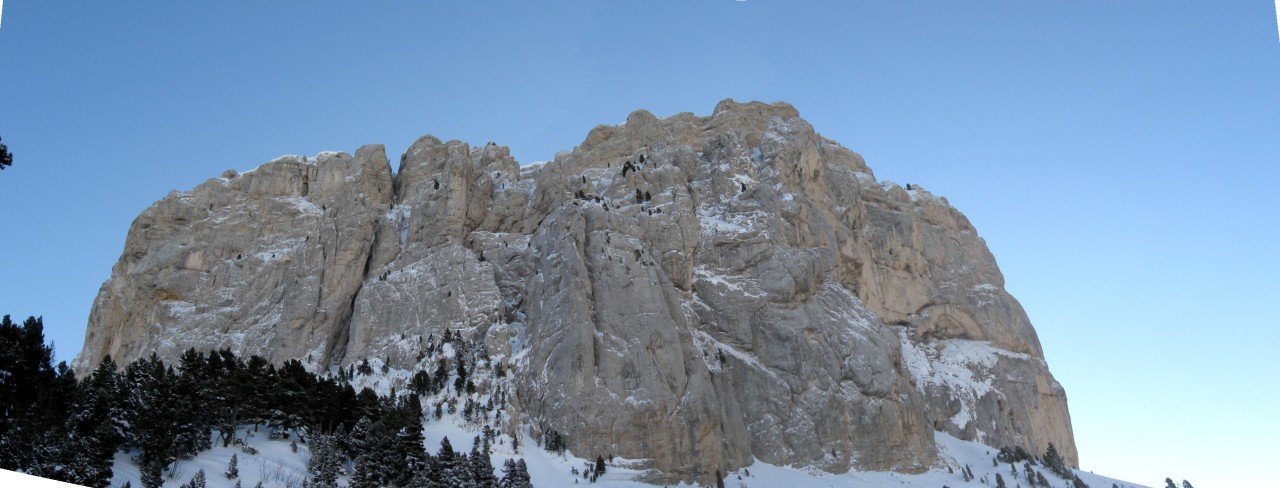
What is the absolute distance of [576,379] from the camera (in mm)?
78875

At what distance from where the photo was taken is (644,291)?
8625 centimetres

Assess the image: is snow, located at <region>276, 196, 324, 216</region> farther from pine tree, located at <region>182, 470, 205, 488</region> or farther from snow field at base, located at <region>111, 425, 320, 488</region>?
pine tree, located at <region>182, 470, 205, 488</region>

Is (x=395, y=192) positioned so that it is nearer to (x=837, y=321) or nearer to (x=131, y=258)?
(x=131, y=258)

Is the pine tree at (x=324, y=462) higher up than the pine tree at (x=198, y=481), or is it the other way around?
the pine tree at (x=324, y=462)

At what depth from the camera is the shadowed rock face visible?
270 feet

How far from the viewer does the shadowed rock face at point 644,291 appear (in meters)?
82.4

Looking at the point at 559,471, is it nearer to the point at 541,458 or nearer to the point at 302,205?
the point at 541,458

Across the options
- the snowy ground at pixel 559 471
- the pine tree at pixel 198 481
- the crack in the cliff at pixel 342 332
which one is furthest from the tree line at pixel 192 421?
the crack in the cliff at pixel 342 332

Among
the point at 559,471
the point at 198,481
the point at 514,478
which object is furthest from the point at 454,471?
the point at 559,471

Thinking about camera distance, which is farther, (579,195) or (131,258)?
(131,258)

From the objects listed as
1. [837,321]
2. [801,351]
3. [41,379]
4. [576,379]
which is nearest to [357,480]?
[41,379]

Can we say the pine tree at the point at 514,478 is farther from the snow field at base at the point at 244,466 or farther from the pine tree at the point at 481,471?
the snow field at base at the point at 244,466

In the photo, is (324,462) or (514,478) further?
(514,478)

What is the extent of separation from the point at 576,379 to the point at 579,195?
23.7 m
